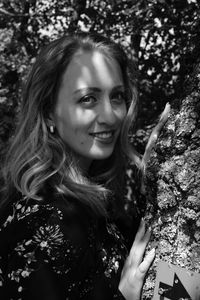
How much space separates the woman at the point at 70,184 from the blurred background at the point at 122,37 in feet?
3.03

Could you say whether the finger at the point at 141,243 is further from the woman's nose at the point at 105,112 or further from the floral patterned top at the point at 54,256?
the woman's nose at the point at 105,112

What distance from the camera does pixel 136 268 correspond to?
1.71m

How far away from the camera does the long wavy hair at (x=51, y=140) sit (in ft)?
6.23

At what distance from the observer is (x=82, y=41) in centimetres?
218

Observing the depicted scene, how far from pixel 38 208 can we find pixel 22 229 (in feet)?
0.31

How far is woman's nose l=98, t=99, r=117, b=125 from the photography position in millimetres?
1936

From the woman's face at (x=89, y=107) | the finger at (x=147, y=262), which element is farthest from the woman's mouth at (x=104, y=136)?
the finger at (x=147, y=262)

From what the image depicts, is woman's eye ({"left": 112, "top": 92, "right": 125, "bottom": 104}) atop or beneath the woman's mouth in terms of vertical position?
atop

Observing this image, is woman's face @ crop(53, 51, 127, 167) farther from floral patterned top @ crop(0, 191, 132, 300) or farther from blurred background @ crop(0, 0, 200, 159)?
blurred background @ crop(0, 0, 200, 159)

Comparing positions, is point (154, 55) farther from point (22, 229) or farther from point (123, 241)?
point (22, 229)

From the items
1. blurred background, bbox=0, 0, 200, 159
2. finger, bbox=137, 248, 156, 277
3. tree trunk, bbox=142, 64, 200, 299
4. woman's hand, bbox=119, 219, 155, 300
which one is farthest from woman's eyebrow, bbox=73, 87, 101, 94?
blurred background, bbox=0, 0, 200, 159

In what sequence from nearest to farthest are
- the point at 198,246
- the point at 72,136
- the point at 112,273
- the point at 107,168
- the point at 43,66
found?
the point at 198,246, the point at 112,273, the point at 72,136, the point at 43,66, the point at 107,168

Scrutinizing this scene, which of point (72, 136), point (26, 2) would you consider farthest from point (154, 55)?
point (72, 136)

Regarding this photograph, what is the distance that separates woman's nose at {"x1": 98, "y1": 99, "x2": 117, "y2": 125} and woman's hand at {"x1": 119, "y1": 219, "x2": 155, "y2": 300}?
17.8 inches
